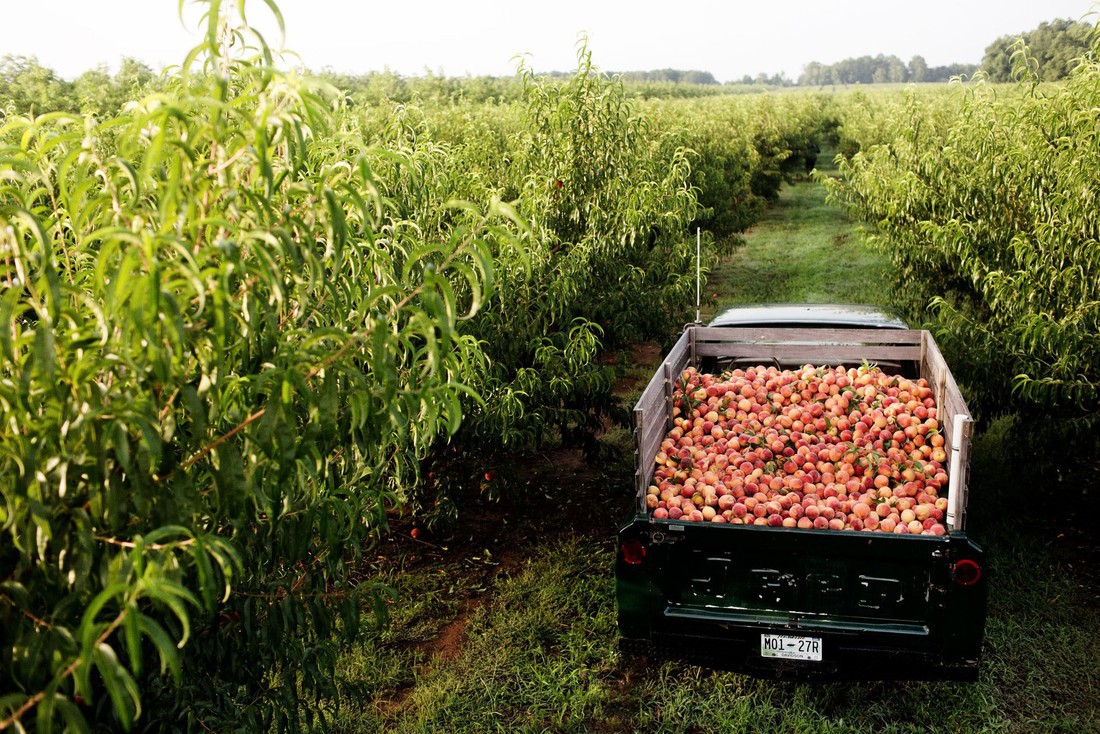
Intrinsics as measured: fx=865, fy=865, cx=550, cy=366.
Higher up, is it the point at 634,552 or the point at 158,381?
the point at 158,381

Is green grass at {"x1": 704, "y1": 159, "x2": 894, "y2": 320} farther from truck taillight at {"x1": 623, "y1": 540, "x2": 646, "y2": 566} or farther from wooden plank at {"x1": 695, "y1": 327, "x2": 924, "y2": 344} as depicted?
→ truck taillight at {"x1": 623, "y1": 540, "x2": 646, "y2": 566}

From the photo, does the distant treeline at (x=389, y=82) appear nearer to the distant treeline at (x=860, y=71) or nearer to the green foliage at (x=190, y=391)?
the green foliage at (x=190, y=391)

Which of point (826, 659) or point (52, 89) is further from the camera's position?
point (52, 89)

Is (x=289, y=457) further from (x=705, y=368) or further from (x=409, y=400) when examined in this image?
(x=705, y=368)

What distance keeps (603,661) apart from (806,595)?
149 cm

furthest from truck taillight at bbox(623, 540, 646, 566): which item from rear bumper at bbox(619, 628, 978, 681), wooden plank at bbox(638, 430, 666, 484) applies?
rear bumper at bbox(619, 628, 978, 681)

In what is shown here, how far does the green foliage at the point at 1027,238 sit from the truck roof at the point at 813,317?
1.53 feet

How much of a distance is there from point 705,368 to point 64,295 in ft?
17.2

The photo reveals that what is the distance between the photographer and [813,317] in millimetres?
6879

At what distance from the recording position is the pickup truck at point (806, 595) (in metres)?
4.07

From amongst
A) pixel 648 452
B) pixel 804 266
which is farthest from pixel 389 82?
pixel 648 452

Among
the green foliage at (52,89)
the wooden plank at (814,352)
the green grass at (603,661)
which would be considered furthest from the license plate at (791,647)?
the green foliage at (52,89)

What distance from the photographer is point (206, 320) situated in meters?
1.93

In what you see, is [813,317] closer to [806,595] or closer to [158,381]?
[806,595]
